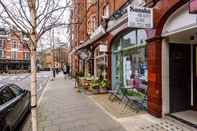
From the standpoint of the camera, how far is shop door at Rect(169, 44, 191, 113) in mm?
7586

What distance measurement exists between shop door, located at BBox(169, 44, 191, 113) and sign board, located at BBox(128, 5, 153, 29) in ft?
3.65

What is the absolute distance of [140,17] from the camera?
23.9 feet

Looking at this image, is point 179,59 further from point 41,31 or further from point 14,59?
point 14,59

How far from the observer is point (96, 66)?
58.6 feet

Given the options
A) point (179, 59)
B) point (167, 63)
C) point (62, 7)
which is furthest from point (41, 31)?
point (179, 59)

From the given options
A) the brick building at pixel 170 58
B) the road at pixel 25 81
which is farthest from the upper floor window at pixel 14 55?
the brick building at pixel 170 58

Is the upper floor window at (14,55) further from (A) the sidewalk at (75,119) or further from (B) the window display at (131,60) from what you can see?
(A) the sidewalk at (75,119)

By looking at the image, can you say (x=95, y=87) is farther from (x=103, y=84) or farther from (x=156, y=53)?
(x=156, y=53)

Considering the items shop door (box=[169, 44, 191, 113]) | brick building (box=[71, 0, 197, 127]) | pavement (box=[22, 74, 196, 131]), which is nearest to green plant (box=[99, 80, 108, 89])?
brick building (box=[71, 0, 197, 127])

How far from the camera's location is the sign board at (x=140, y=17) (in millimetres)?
7105

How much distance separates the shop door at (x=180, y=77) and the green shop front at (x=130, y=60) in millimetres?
1663

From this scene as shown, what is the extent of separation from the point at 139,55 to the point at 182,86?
8.32 ft

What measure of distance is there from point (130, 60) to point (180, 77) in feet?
11.8

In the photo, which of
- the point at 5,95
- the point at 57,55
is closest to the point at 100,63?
the point at 5,95
